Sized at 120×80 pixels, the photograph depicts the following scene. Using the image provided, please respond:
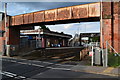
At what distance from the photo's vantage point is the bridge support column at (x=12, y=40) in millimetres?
22598

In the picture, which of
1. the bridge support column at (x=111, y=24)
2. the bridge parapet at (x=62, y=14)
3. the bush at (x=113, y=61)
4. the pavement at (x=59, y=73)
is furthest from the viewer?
the bridge parapet at (x=62, y=14)

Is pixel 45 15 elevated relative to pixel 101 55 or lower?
elevated

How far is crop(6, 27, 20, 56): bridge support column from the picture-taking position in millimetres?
22598

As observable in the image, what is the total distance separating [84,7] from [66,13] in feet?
8.43

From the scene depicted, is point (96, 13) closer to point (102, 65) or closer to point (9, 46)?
point (102, 65)

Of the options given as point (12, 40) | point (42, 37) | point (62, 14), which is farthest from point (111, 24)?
point (42, 37)

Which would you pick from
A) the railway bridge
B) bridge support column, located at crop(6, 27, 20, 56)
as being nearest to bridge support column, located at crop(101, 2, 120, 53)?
the railway bridge

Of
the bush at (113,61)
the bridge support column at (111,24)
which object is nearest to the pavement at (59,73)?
the bush at (113,61)

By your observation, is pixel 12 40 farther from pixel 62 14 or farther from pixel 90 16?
pixel 90 16

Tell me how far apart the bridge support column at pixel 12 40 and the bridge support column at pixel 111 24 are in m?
16.5

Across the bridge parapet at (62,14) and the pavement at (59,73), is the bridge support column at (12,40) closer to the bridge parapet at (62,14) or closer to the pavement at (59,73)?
the bridge parapet at (62,14)

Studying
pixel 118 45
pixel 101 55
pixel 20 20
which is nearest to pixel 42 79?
pixel 101 55

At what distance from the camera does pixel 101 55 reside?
12.1 meters

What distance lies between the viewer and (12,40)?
23.7 meters
